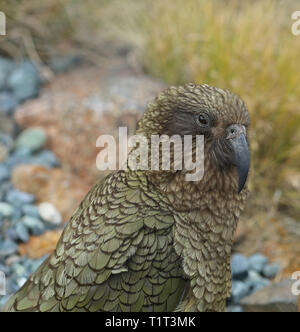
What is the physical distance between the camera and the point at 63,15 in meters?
6.07

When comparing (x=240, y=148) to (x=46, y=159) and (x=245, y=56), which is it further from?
(x=46, y=159)

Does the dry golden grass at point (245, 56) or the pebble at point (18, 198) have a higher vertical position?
the dry golden grass at point (245, 56)

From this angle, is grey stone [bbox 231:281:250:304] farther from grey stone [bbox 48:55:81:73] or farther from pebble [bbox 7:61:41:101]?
grey stone [bbox 48:55:81:73]

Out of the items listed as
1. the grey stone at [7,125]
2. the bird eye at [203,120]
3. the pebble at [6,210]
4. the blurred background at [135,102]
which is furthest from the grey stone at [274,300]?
the grey stone at [7,125]

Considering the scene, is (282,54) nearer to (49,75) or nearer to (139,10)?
(139,10)

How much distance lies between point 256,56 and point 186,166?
101 inches

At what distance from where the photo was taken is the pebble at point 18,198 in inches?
153

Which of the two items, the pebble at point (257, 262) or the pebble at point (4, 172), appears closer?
the pebble at point (257, 262)

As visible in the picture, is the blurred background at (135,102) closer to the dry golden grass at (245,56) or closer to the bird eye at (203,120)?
the dry golden grass at (245,56)

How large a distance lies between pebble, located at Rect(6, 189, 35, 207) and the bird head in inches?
75.1

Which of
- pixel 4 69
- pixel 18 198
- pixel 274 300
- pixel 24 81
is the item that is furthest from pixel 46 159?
pixel 274 300

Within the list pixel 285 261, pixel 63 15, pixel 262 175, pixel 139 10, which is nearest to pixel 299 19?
pixel 262 175

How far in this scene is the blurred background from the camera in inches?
149

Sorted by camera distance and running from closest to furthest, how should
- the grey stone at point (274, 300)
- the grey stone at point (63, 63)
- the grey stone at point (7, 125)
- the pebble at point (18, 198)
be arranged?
the grey stone at point (274, 300) → the pebble at point (18, 198) → the grey stone at point (7, 125) → the grey stone at point (63, 63)
